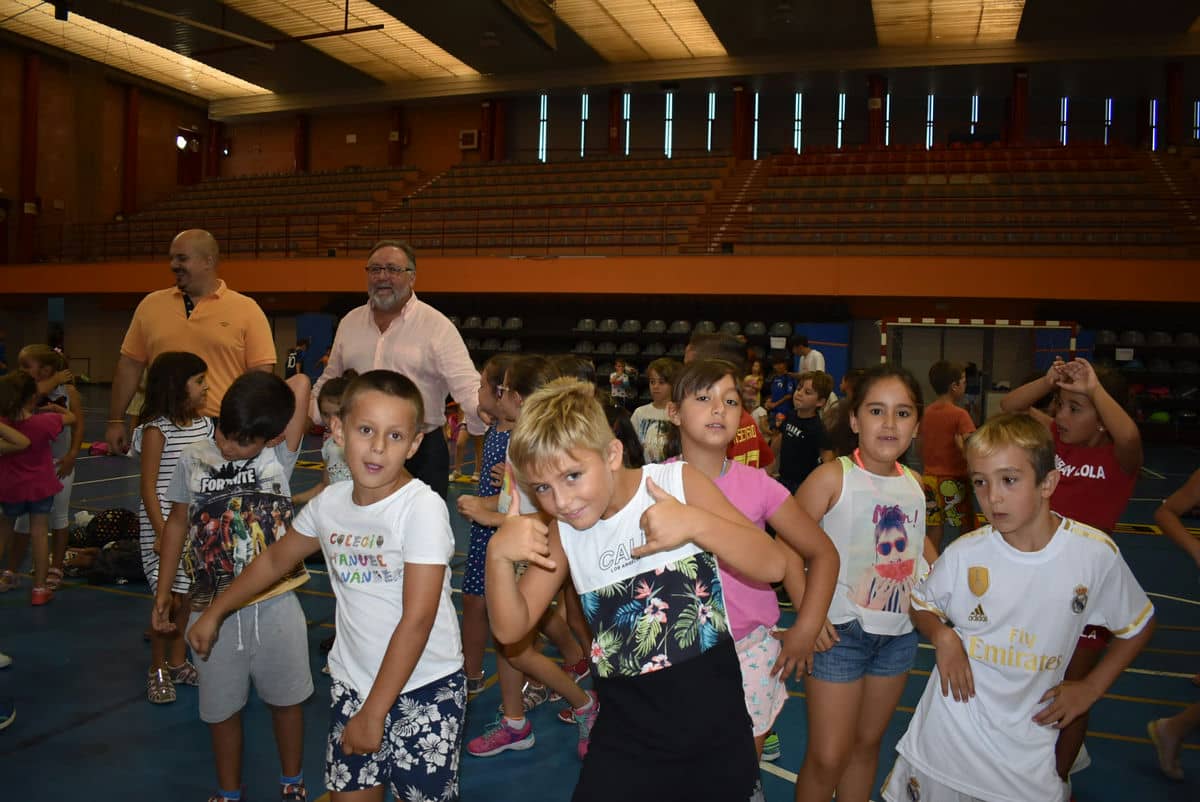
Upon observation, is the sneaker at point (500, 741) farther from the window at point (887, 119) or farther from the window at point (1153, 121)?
the window at point (1153, 121)

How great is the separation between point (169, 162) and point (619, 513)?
1190 inches

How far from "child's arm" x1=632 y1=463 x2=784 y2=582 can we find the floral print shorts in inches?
37.8

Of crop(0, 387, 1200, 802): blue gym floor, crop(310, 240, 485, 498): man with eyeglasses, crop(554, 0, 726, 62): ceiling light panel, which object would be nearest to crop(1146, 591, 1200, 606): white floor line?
crop(0, 387, 1200, 802): blue gym floor

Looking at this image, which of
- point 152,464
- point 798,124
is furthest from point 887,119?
point 152,464

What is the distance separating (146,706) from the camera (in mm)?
4125

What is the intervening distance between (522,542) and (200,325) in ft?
10.5

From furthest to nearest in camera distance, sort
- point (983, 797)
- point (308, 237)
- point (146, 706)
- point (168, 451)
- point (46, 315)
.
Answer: point (46, 315) < point (308, 237) < point (146, 706) < point (168, 451) < point (983, 797)

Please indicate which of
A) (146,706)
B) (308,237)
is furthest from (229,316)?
(308,237)

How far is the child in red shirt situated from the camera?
6.04 m

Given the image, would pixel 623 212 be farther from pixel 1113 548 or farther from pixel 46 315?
pixel 1113 548

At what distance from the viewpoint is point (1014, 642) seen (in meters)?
2.34

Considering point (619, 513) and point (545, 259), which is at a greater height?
point (545, 259)

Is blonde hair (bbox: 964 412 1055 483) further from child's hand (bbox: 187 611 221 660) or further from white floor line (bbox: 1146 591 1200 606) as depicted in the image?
white floor line (bbox: 1146 591 1200 606)

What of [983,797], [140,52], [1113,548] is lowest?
[983,797]
